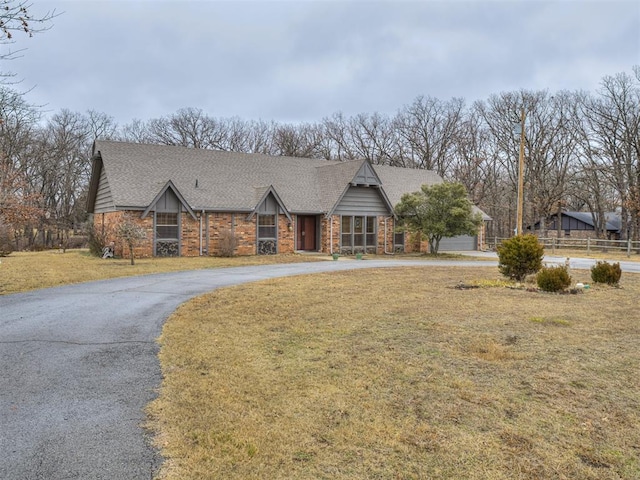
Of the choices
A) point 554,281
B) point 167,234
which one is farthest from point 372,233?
point 554,281

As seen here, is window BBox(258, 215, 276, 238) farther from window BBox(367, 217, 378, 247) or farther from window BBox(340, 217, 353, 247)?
window BBox(367, 217, 378, 247)

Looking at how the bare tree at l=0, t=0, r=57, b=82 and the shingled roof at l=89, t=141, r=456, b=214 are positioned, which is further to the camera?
the shingled roof at l=89, t=141, r=456, b=214

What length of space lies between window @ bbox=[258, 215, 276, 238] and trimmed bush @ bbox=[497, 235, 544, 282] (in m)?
13.7

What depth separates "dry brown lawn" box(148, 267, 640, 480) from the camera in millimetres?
3256

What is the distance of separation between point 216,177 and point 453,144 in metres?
29.2

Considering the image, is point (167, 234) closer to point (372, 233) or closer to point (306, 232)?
point (306, 232)

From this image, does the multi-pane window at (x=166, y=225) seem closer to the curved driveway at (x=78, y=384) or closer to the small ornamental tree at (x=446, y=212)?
the curved driveway at (x=78, y=384)

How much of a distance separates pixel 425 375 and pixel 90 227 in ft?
75.1

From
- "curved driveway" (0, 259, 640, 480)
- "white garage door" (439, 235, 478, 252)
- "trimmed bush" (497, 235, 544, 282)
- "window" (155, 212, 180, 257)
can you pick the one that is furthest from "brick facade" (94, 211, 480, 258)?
"trimmed bush" (497, 235, 544, 282)

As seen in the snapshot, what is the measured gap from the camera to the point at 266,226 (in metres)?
24.7

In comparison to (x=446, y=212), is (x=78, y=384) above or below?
below

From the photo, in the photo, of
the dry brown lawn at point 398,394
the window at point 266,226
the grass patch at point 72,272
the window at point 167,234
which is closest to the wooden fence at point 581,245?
the window at point 266,226

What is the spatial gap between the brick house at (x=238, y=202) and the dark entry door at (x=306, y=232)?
0.06 meters

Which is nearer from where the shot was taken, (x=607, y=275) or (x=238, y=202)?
(x=607, y=275)
